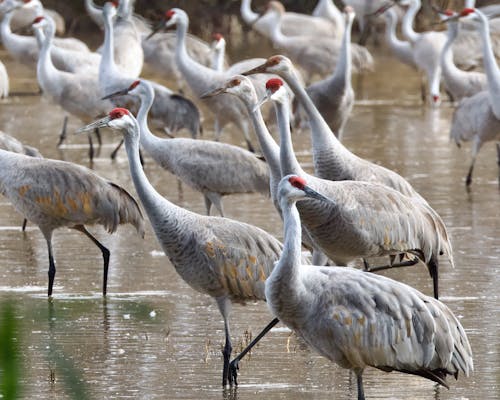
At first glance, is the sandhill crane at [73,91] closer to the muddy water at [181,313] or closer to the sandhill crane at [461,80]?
the muddy water at [181,313]

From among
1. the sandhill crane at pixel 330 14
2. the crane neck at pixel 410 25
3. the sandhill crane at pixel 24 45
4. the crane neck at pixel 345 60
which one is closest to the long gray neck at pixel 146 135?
the crane neck at pixel 345 60

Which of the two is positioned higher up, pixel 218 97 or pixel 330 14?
pixel 218 97

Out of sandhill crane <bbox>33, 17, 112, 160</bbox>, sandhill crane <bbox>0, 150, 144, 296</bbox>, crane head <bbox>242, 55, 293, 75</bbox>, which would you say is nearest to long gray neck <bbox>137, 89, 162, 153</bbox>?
sandhill crane <bbox>0, 150, 144, 296</bbox>

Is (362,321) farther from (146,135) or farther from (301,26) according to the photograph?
(301,26)

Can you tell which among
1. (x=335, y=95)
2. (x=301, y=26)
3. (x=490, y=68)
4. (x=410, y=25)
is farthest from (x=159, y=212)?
(x=301, y=26)

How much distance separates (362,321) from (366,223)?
1.58m

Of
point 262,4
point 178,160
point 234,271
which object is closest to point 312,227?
point 234,271

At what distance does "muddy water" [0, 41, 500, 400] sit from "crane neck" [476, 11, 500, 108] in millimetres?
825

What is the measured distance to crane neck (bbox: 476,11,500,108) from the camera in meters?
10.6

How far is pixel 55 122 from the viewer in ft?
51.8

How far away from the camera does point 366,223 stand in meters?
5.98

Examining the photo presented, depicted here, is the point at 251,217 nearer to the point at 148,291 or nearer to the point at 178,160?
the point at 178,160

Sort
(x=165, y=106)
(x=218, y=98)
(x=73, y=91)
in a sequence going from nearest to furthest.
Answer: (x=165, y=106), (x=73, y=91), (x=218, y=98)

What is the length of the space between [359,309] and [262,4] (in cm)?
2457
